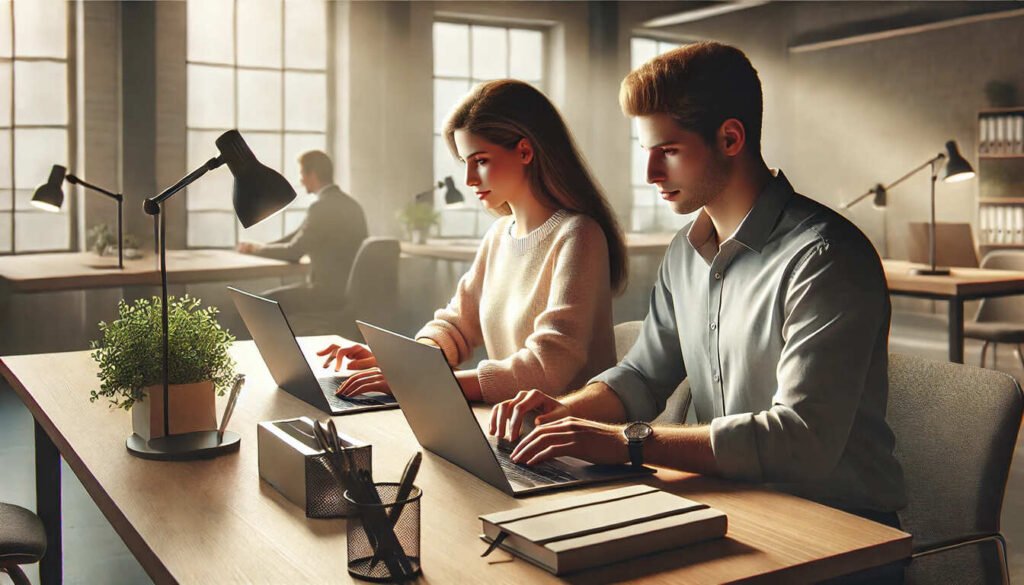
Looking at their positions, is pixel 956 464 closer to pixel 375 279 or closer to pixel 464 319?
pixel 464 319

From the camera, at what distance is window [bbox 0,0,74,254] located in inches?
238

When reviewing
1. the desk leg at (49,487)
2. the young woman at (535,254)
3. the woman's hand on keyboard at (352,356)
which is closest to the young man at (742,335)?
the young woman at (535,254)

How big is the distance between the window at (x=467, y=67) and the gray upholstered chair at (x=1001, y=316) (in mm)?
3739

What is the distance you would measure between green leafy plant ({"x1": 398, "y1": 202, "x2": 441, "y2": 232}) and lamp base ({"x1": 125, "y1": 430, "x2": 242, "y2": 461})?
17.5ft

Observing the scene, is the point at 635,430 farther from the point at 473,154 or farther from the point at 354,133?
the point at 354,133

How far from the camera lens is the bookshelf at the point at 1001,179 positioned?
7.67 metres

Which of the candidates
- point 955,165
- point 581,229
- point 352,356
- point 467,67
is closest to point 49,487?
point 352,356

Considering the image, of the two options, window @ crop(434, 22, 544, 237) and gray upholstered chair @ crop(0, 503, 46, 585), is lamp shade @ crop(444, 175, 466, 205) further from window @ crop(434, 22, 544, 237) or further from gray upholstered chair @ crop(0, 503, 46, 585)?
gray upholstered chair @ crop(0, 503, 46, 585)

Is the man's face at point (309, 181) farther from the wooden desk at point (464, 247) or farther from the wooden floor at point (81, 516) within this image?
the wooden floor at point (81, 516)

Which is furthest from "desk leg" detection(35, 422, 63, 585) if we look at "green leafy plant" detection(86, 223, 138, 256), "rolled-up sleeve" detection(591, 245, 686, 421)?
"green leafy plant" detection(86, 223, 138, 256)

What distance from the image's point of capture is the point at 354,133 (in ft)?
23.6

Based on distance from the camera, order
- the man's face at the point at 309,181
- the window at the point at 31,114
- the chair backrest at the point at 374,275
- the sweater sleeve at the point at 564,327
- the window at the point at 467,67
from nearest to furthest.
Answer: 1. the sweater sleeve at the point at 564,327
2. the chair backrest at the point at 374,275
3. the window at the point at 31,114
4. the man's face at the point at 309,181
5. the window at the point at 467,67

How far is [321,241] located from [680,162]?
481cm

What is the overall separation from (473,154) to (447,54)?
18.8 feet
